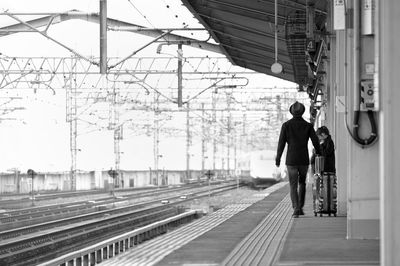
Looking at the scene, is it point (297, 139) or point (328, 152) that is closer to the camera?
point (297, 139)

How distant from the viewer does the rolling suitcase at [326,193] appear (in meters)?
15.4

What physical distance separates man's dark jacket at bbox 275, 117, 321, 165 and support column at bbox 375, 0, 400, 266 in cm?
749

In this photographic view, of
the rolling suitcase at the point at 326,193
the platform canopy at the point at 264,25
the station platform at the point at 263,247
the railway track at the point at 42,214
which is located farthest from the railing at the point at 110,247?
the platform canopy at the point at 264,25

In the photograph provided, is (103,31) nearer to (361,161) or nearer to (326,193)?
(326,193)

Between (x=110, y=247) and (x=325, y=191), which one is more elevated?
(x=325, y=191)

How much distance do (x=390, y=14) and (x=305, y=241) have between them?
506cm

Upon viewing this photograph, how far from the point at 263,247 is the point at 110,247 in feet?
34.5

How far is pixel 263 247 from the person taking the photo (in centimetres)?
1114

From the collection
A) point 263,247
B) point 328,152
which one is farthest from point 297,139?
point 263,247

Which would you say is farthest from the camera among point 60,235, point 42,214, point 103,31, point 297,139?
point 42,214

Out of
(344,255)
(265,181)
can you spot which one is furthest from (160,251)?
(265,181)

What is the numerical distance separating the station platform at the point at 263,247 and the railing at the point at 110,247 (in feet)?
7.79

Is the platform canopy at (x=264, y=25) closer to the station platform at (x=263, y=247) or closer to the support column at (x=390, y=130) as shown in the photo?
the station platform at (x=263, y=247)

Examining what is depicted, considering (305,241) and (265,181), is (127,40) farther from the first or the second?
(305,241)
